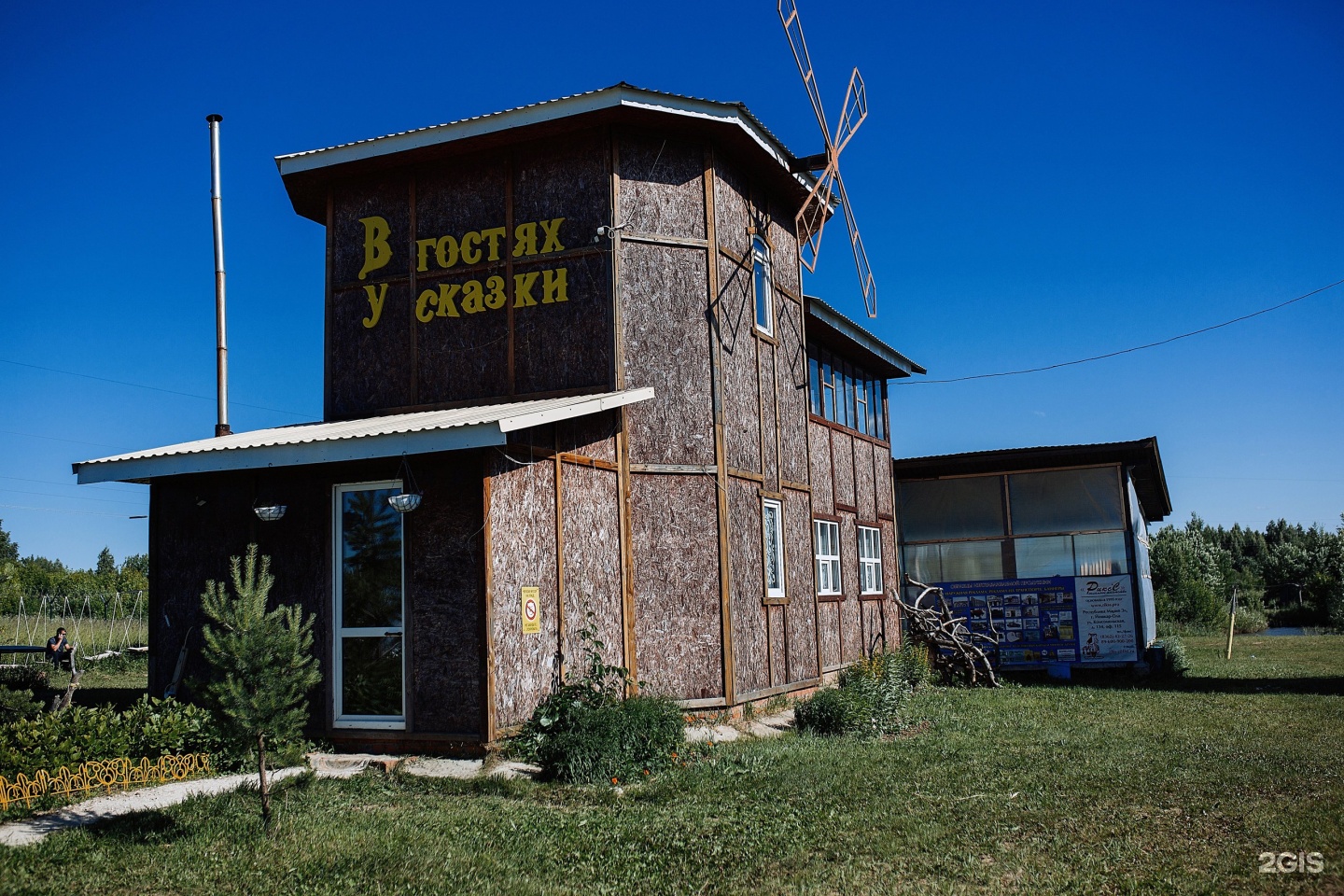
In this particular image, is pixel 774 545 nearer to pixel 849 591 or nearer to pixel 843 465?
pixel 849 591

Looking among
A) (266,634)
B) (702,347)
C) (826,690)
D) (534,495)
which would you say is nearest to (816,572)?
(826,690)

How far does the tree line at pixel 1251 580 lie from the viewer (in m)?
41.5

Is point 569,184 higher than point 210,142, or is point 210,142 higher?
point 210,142

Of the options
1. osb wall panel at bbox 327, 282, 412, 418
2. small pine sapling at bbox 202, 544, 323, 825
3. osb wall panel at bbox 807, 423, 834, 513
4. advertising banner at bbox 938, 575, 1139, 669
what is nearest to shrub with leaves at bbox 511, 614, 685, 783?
small pine sapling at bbox 202, 544, 323, 825

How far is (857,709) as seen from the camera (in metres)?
12.9

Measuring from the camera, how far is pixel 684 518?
43.2ft

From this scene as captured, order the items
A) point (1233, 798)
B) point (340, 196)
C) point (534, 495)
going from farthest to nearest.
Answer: point (340, 196) < point (534, 495) < point (1233, 798)

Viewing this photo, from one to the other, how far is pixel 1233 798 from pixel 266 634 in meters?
8.05

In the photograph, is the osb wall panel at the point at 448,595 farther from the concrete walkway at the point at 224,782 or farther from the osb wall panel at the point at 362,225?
the osb wall panel at the point at 362,225

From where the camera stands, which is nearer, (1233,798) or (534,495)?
(1233,798)

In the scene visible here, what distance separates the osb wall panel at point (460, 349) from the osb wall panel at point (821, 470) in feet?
20.2

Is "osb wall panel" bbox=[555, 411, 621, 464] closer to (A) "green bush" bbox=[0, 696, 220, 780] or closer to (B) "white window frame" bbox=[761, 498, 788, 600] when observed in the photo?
(B) "white window frame" bbox=[761, 498, 788, 600]

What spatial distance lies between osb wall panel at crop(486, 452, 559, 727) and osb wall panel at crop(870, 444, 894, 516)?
1227 cm

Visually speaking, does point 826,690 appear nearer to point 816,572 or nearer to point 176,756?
point 816,572
